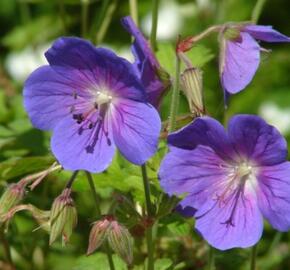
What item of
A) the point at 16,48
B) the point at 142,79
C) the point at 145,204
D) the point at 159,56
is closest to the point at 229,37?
the point at 142,79

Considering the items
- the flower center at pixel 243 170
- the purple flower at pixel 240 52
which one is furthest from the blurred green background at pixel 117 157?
the flower center at pixel 243 170

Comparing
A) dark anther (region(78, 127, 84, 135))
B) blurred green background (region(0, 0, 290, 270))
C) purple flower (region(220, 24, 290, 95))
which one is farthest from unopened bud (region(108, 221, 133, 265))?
purple flower (region(220, 24, 290, 95))

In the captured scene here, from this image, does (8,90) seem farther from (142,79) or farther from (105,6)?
(142,79)

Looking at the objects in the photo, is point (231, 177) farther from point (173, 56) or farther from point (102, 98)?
point (173, 56)

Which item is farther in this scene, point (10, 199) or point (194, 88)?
point (10, 199)

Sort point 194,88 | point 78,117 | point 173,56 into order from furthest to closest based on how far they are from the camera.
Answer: point 173,56
point 78,117
point 194,88

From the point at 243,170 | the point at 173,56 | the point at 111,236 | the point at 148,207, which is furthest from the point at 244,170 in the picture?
the point at 173,56
